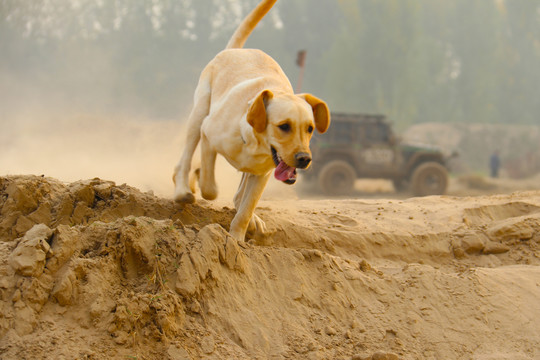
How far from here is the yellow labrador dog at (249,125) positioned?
157 inches

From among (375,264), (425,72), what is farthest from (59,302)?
(425,72)

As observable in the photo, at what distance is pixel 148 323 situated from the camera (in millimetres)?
2916

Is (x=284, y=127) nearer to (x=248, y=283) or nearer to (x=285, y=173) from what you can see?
(x=285, y=173)

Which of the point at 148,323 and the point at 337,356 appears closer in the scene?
the point at 148,323

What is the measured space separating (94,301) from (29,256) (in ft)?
1.32

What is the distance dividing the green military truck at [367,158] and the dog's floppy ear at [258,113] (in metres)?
12.5

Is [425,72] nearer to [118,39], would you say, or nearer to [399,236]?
[118,39]

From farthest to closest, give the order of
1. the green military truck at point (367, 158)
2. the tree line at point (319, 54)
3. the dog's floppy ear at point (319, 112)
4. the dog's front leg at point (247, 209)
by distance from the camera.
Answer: the tree line at point (319, 54), the green military truck at point (367, 158), the dog's front leg at point (247, 209), the dog's floppy ear at point (319, 112)

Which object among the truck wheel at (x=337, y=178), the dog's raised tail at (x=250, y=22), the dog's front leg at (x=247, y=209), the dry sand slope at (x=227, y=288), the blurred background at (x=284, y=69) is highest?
the blurred background at (x=284, y=69)

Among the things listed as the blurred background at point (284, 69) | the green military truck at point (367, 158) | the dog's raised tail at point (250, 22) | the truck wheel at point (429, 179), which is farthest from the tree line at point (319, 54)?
the dog's raised tail at point (250, 22)

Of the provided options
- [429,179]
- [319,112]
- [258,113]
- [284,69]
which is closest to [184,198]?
[258,113]

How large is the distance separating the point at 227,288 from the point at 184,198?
1759mm

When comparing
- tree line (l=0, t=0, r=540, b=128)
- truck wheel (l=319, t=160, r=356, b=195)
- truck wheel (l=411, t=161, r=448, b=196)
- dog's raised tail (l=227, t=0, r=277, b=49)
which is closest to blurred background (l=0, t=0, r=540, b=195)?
tree line (l=0, t=0, r=540, b=128)

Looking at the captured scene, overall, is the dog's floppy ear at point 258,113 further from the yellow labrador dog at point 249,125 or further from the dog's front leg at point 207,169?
the dog's front leg at point 207,169
